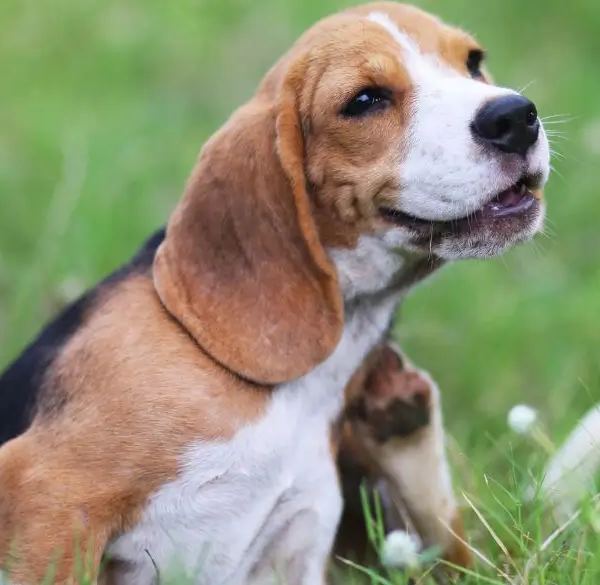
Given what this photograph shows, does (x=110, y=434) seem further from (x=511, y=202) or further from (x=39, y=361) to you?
(x=511, y=202)

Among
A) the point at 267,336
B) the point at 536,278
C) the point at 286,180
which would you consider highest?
the point at 286,180

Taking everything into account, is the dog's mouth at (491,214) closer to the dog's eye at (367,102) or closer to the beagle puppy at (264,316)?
the beagle puppy at (264,316)

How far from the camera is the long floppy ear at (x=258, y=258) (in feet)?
12.6

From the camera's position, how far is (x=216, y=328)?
12.5 ft

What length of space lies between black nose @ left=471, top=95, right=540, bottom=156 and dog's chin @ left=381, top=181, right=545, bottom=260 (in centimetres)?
16

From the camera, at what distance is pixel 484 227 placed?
376 cm

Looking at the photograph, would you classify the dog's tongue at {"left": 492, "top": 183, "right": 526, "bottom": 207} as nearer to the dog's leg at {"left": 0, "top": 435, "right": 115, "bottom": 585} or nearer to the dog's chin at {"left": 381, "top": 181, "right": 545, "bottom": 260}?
the dog's chin at {"left": 381, "top": 181, "right": 545, "bottom": 260}

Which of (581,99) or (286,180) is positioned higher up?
(286,180)

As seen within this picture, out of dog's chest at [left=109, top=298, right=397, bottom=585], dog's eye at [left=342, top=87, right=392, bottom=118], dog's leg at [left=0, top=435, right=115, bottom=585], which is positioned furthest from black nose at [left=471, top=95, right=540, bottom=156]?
dog's leg at [left=0, top=435, right=115, bottom=585]

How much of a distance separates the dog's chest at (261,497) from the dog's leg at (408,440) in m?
0.25

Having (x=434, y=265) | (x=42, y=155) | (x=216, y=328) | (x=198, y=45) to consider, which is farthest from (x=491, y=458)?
(x=198, y=45)

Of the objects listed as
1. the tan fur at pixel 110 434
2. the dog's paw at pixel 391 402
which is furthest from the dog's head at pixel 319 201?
the dog's paw at pixel 391 402

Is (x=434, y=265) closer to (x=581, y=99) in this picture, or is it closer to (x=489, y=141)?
(x=489, y=141)

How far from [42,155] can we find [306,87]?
398 cm
